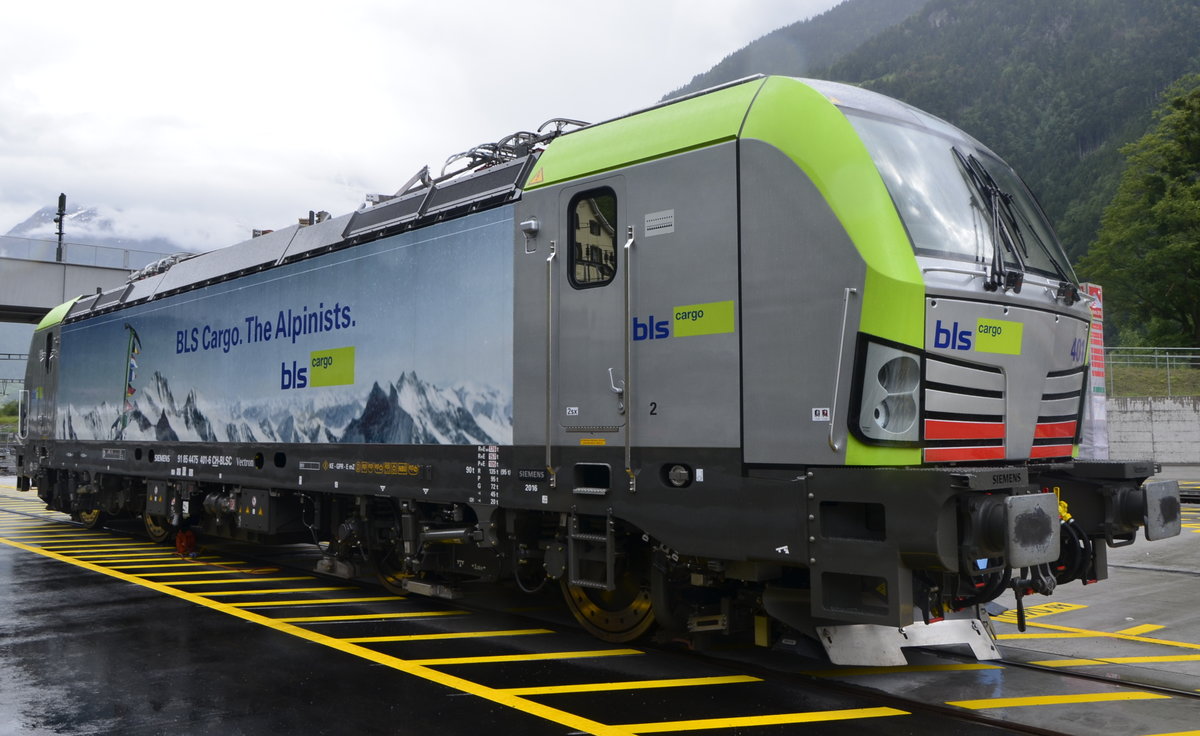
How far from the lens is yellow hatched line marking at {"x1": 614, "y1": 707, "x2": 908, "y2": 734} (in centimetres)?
527

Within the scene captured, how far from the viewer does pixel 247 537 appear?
12.1 metres

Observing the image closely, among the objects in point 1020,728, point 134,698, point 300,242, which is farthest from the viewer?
point 300,242

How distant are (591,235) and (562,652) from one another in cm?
301

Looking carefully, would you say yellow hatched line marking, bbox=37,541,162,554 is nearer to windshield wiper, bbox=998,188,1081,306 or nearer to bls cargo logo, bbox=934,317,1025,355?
bls cargo logo, bbox=934,317,1025,355

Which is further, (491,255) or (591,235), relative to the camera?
(491,255)

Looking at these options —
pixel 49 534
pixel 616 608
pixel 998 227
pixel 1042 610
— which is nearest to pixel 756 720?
pixel 616 608

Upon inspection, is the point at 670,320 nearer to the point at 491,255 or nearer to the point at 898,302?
the point at 898,302

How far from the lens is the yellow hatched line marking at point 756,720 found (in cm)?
527

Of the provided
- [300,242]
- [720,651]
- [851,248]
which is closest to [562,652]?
[720,651]

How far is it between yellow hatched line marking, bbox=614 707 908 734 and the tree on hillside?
149 ft

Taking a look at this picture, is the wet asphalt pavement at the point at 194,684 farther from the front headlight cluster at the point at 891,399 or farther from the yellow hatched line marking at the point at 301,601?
the front headlight cluster at the point at 891,399

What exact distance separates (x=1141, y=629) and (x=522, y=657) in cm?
500

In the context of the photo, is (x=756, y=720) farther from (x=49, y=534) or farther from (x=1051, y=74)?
(x=1051, y=74)

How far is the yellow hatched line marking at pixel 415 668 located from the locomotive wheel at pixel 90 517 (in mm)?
6725
